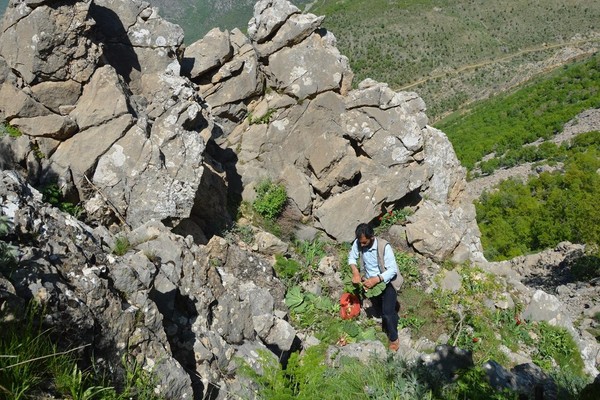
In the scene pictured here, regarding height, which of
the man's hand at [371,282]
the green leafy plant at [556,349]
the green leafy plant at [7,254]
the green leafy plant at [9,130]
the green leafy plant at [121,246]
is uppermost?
the green leafy plant at [7,254]

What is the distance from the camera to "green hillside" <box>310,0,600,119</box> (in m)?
58.4

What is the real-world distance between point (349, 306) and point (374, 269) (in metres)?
1.65

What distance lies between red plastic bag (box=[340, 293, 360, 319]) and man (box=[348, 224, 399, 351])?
91cm

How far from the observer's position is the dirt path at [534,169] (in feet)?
90.6

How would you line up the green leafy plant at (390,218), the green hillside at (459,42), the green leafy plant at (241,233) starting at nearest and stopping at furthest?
the green leafy plant at (241,233), the green leafy plant at (390,218), the green hillside at (459,42)

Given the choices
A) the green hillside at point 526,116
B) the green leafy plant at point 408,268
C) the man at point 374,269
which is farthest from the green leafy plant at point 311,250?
the green hillside at point 526,116

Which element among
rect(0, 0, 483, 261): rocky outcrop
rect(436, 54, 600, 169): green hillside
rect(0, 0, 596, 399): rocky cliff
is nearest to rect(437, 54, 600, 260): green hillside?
rect(436, 54, 600, 169): green hillside

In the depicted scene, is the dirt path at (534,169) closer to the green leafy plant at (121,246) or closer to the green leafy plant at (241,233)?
the green leafy plant at (241,233)

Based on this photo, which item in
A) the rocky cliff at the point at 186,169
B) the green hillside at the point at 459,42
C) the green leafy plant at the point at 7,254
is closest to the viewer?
the green leafy plant at the point at 7,254

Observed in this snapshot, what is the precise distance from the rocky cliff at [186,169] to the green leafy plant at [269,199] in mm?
285

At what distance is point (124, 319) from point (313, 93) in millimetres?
7972

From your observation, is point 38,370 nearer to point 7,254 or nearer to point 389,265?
point 7,254

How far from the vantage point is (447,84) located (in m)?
58.5

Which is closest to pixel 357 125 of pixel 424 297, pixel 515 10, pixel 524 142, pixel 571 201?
pixel 424 297
